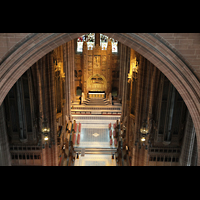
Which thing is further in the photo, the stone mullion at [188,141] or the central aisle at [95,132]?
the central aisle at [95,132]

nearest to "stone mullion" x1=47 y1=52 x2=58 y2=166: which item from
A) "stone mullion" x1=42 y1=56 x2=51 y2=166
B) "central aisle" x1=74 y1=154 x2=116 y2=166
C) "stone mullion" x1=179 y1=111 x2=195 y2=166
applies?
"stone mullion" x1=42 y1=56 x2=51 y2=166

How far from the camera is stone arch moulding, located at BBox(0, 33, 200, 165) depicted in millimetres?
4816

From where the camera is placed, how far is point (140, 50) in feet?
16.9

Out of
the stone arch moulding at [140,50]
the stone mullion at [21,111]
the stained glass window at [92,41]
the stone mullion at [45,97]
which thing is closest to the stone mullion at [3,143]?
the stone mullion at [21,111]

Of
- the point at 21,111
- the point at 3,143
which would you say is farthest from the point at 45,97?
the point at 3,143

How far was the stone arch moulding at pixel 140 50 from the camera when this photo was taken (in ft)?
15.8

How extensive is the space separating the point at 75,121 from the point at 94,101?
5444 mm

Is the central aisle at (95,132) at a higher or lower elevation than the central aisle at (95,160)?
higher

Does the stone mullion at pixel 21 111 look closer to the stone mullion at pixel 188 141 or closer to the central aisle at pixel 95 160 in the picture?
the central aisle at pixel 95 160

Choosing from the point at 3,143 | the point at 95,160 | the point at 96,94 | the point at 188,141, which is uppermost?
the point at 188,141

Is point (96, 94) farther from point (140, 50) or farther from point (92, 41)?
point (140, 50)

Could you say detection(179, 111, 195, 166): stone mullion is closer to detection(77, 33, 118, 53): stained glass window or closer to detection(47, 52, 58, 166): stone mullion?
detection(47, 52, 58, 166): stone mullion

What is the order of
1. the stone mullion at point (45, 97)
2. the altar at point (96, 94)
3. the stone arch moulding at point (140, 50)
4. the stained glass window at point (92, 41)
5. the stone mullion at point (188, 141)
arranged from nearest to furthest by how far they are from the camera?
the stone arch moulding at point (140, 50), the stone mullion at point (188, 141), the stone mullion at point (45, 97), the altar at point (96, 94), the stained glass window at point (92, 41)

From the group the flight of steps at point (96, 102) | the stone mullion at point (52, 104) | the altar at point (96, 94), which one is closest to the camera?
the stone mullion at point (52, 104)
